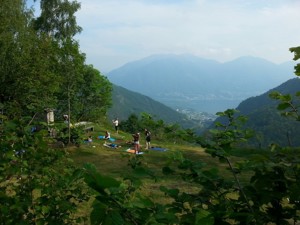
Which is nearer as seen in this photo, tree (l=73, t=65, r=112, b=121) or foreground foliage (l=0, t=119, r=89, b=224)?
foreground foliage (l=0, t=119, r=89, b=224)

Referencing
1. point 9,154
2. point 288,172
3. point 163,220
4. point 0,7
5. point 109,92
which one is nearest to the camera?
point 163,220

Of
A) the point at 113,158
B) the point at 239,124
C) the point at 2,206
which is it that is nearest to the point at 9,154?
the point at 2,206

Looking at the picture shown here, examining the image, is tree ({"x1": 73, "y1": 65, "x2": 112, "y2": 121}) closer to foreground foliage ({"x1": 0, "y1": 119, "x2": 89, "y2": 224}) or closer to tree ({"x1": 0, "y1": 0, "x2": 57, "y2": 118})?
tree ({"x1": 0, "y1": 0, "x2": 57, "y2": 118})

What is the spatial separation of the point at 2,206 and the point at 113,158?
2069 cm

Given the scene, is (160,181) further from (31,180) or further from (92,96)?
(92,96)

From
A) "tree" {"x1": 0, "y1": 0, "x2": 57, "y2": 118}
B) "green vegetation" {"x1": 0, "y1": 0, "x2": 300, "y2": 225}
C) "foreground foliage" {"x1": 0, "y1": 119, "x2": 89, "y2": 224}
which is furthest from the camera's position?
"tree" {"x1": 0, "y1": 0, "x2": 57, "y2": 118}

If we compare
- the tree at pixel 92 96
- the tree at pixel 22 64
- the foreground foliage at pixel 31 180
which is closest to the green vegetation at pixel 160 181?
the foreground foliage at pixel 31 180

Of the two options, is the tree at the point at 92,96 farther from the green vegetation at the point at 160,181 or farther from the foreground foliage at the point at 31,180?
the green vegetation at the point at 160,181

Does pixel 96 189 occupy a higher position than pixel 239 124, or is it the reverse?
pixel 239 124

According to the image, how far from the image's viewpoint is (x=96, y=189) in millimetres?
1521

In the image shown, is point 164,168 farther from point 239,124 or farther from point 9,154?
point 9,154

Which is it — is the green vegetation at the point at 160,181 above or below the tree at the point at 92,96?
below

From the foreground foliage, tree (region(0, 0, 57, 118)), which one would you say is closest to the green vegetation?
the foreground foliage

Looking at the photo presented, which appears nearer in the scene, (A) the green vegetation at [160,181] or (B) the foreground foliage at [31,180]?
(A) the green vegetation at [160,181]
